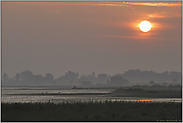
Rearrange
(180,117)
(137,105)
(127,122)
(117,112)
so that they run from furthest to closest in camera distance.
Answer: (137,105), (117,112), (180,117), (127,122)

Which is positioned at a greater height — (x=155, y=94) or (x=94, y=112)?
(x=155, y=94)

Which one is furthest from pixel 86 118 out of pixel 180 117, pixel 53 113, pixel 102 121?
pixel 180 117

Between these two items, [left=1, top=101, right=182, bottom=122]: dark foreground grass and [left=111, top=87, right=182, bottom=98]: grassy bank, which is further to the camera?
[left=111, top=87, right=182, bottom=98]: grassy bank

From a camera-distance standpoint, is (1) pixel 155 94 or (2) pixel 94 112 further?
(1) pixel 155 94

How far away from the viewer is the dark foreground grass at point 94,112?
107 ft

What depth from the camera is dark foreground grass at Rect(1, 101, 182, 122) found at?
107 ft

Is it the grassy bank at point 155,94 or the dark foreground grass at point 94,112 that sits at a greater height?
the grassy bank at point 155,94

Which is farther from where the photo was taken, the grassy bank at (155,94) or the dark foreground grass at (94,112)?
the grassy bank at (155,94)

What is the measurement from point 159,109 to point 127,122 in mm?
11604

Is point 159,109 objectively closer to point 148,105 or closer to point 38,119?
point 148,105

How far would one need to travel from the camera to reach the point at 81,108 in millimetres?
38688

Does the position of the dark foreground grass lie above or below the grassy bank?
below

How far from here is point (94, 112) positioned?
3656 cm

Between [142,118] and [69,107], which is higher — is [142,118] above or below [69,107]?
below
